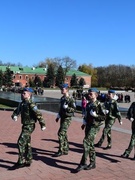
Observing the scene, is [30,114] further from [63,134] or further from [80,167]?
[80,167]

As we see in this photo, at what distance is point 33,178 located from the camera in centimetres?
567

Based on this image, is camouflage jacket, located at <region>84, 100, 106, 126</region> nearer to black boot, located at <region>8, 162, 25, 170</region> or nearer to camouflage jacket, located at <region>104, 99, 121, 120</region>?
black boot, located at <region>8, 162, 25, 170</region>

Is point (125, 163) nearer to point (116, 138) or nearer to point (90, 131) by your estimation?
point (90, 131)

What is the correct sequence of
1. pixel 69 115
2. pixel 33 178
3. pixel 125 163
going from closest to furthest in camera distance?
1. pixel 33 178
2. pixel 125 163
3. pixel 69 115

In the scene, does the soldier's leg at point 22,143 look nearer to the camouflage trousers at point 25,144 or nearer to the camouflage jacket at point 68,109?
the camouflage trousers at point 25,144

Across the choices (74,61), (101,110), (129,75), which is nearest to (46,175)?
(101,110)

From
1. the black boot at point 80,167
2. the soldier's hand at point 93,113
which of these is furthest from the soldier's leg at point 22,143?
the soldier's hand at point 93,113

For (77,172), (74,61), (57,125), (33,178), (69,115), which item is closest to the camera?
(33,178)

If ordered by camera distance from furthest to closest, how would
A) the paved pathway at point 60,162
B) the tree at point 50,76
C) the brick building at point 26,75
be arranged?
the brick building at point 26,75 → the tree at point 50,76 → the paved pathway at point 60,162

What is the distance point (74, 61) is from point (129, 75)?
23.6 meters

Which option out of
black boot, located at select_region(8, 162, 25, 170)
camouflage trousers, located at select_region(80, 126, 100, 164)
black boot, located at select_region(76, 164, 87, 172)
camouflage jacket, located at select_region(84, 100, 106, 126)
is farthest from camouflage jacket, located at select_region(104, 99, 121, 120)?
black boot, located at select_region(8, 162, 25, 170)

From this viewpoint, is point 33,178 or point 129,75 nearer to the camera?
point 33,178

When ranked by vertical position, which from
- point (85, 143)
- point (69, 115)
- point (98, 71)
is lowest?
point (85, 143)

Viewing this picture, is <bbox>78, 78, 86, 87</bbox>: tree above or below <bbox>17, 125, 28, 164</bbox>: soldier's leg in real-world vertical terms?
above
